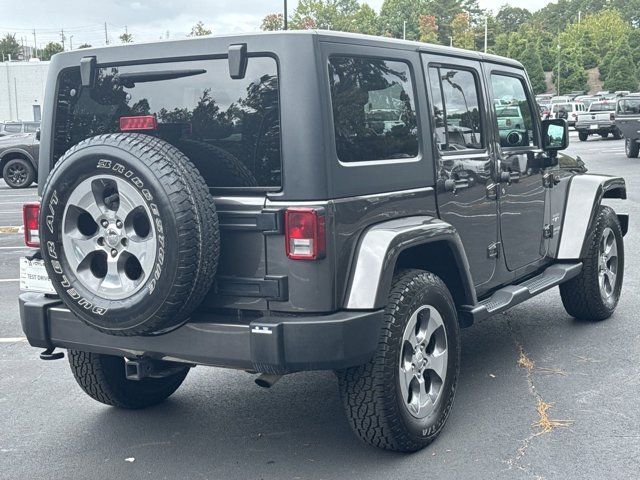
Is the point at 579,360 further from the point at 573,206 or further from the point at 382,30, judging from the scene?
the point at 382,30

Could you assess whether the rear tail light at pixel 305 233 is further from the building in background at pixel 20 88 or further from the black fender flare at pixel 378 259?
the building in background at pixel 20 88

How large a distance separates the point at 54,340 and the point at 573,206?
384 centimetres

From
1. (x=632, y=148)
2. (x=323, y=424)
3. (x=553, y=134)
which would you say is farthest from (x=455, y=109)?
(x=632, y=148)

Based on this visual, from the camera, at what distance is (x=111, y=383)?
4.89 metres

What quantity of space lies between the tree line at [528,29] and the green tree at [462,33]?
128 millimetres

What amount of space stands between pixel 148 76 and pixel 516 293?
2630mm

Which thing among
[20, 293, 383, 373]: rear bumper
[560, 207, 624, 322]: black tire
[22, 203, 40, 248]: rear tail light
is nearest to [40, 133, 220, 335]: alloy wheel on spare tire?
[20, 293, 383, 373]: rear bumper

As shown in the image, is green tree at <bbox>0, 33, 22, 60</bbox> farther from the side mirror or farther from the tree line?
the side mirror

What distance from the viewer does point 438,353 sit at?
14.4 ft

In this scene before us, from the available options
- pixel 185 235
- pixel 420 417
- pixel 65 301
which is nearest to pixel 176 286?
pixel 185 235

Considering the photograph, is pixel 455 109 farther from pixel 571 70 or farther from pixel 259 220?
pixel 571 70

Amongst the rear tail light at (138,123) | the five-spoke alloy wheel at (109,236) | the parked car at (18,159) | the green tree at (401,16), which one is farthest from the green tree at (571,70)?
the five-spoke alloy wheel at (109,236)

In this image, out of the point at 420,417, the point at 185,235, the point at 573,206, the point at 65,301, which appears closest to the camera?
the point at 185,235

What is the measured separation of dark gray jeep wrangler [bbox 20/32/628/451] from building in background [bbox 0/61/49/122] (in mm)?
62227
